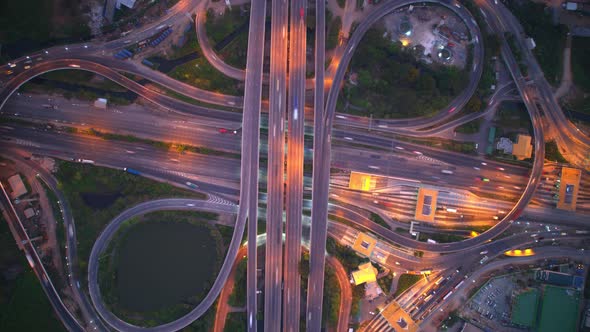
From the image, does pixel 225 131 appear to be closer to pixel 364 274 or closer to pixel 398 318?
pixel 364 274

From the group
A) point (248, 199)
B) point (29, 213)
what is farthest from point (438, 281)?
point (29, 213)

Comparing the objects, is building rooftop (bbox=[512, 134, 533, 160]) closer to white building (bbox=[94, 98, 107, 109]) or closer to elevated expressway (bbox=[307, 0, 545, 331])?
elevated expressway (bbox=[307, 0, 545, 331])

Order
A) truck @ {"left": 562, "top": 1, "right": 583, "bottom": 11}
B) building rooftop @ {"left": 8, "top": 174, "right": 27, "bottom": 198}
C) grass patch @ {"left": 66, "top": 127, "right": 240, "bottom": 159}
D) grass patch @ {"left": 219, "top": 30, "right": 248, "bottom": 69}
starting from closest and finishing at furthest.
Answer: building rooftop @ {"left": 8, "top": 174, "right": 27, "bottom": 198} → grass patch @ {"left": 66, "top": 127, "right": 240, "bottom": 159} → grass patch @ {"left": 219, "top": 30, "right": 248, "bottom": 69} → truck @ {"left": 562, "top": 1, "right": 583, "bottom": 11}

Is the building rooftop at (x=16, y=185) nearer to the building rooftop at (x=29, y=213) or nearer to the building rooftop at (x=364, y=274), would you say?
the building rooftop at (x=29, y=213)

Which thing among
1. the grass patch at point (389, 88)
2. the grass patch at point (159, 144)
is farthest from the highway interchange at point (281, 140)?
the grass patch at point (389, 88)

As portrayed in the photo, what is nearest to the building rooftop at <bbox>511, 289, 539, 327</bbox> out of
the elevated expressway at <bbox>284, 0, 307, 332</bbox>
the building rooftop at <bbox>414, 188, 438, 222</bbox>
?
the building rooftop at <bbox>414, 188, 438, 222</bbox>

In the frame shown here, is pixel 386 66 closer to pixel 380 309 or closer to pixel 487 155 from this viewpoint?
pixel 487 155

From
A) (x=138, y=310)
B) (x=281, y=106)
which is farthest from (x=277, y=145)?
(x=138, y=310)
